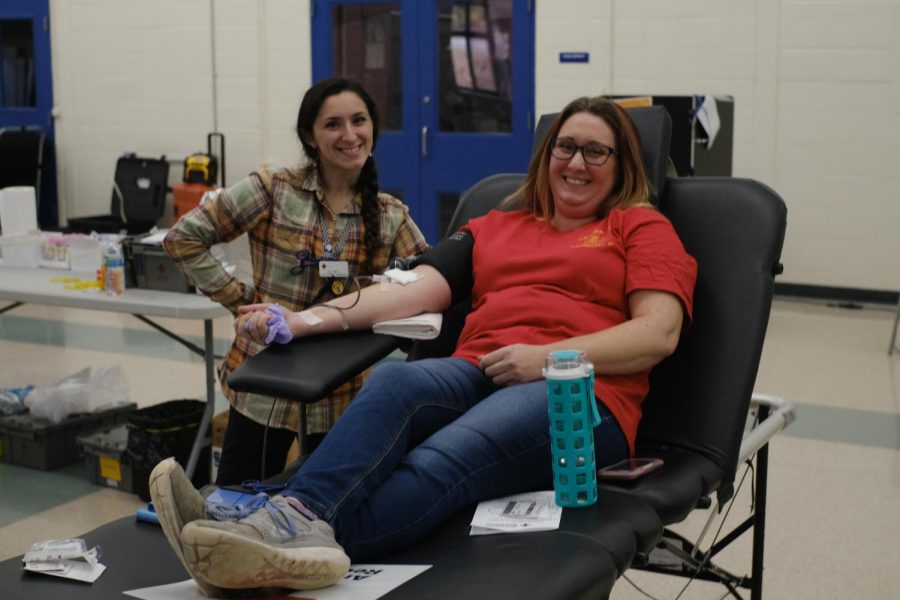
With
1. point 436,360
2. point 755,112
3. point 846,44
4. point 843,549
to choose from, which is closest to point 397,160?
point 755,112

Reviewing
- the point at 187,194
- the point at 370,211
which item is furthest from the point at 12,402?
the point at 187,194

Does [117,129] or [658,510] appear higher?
[117,129]

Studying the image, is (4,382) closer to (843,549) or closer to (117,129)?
(843,549)

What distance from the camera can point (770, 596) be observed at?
2613 mm

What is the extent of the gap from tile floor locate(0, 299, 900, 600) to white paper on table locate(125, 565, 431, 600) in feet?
3.72

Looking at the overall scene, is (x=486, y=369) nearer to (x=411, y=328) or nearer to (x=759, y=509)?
(x=411, y=328)

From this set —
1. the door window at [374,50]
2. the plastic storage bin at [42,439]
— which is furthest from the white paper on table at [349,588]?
the door window at [374,50]

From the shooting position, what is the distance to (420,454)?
1832mm

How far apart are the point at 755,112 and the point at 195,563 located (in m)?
5.23

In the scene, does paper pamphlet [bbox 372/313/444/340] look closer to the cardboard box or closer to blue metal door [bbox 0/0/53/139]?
the cardboard box

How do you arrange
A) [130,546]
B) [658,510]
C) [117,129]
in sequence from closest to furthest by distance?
[130,546]
[658,510]
[117,129]

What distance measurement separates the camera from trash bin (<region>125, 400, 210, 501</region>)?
3344mm

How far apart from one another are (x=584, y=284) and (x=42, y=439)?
2193 millimetres

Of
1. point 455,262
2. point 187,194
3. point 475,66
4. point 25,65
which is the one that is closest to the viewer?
point 455,262
